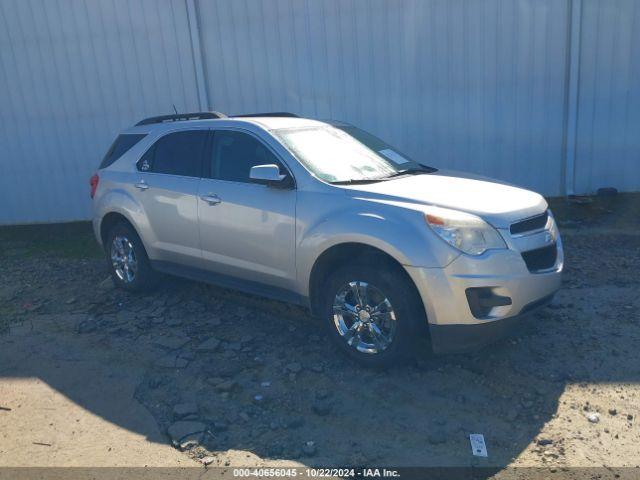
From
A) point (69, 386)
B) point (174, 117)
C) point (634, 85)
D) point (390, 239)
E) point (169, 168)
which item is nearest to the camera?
point (390, 239)

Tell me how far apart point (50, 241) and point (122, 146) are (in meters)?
3.45

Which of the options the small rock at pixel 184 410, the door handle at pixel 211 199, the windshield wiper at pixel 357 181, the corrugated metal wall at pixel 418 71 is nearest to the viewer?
the small rock at pixel 184 410

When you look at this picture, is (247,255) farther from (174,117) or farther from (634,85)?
(634,85)

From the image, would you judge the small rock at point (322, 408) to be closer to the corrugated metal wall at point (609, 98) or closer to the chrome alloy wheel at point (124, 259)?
the chrome alloy wheel at point (124, 259)

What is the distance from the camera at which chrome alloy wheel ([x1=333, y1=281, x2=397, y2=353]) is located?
4.05 meters

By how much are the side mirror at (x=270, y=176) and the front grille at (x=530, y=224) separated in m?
1.68

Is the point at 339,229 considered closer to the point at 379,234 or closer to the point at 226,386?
the point at 379,234

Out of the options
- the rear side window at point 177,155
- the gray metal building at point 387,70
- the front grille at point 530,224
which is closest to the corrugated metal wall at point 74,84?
the gray metal building at point 387,70

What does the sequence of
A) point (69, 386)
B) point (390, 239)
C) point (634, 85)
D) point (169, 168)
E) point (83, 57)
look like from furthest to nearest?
point (83, 57) → point (634, 85) → point (169, 168) → point (69, 386) → point (390, 239)

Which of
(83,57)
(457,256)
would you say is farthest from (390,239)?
(83,57)

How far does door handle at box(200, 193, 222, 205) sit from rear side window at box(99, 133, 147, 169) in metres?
1.30

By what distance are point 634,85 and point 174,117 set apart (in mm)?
6607

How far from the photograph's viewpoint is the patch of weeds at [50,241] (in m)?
8.07

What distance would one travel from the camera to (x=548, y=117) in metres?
8.60
